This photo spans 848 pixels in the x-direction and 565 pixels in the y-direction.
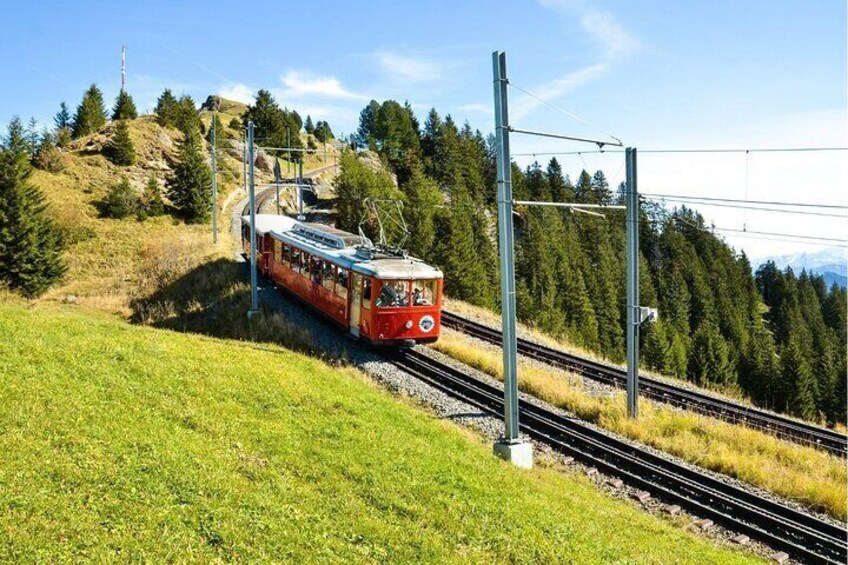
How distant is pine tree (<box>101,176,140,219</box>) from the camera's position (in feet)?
140

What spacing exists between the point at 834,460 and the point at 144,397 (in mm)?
14107

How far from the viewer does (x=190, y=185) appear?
45.2m

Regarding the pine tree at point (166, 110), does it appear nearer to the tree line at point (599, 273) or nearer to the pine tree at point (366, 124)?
the tree line at point (599, 273)

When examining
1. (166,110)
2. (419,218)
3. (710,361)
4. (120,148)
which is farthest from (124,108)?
(710,361)

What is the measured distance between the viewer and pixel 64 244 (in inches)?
1462

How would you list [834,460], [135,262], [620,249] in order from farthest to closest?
[620,249] → [135,262] → [834,460]

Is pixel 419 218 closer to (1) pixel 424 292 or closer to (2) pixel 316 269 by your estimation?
(2) pixel 316 269

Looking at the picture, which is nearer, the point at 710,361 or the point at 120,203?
the point at 120,203

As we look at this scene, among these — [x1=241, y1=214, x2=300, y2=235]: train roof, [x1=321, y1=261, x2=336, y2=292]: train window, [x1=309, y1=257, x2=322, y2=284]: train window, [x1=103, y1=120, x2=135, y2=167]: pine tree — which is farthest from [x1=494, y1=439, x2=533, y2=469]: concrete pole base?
[x1=103, y1=120, x2=135, y2=167]: pine tree

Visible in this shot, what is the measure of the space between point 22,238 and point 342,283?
62.1ft

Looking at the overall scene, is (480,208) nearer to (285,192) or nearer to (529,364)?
(285,192)

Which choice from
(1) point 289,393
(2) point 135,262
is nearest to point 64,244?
(2) point 135,262

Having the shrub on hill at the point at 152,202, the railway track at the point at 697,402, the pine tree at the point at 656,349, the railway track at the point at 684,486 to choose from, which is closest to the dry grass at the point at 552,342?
the railway track at the point at 697,402

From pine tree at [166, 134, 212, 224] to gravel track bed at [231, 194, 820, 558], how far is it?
21.5 meters
